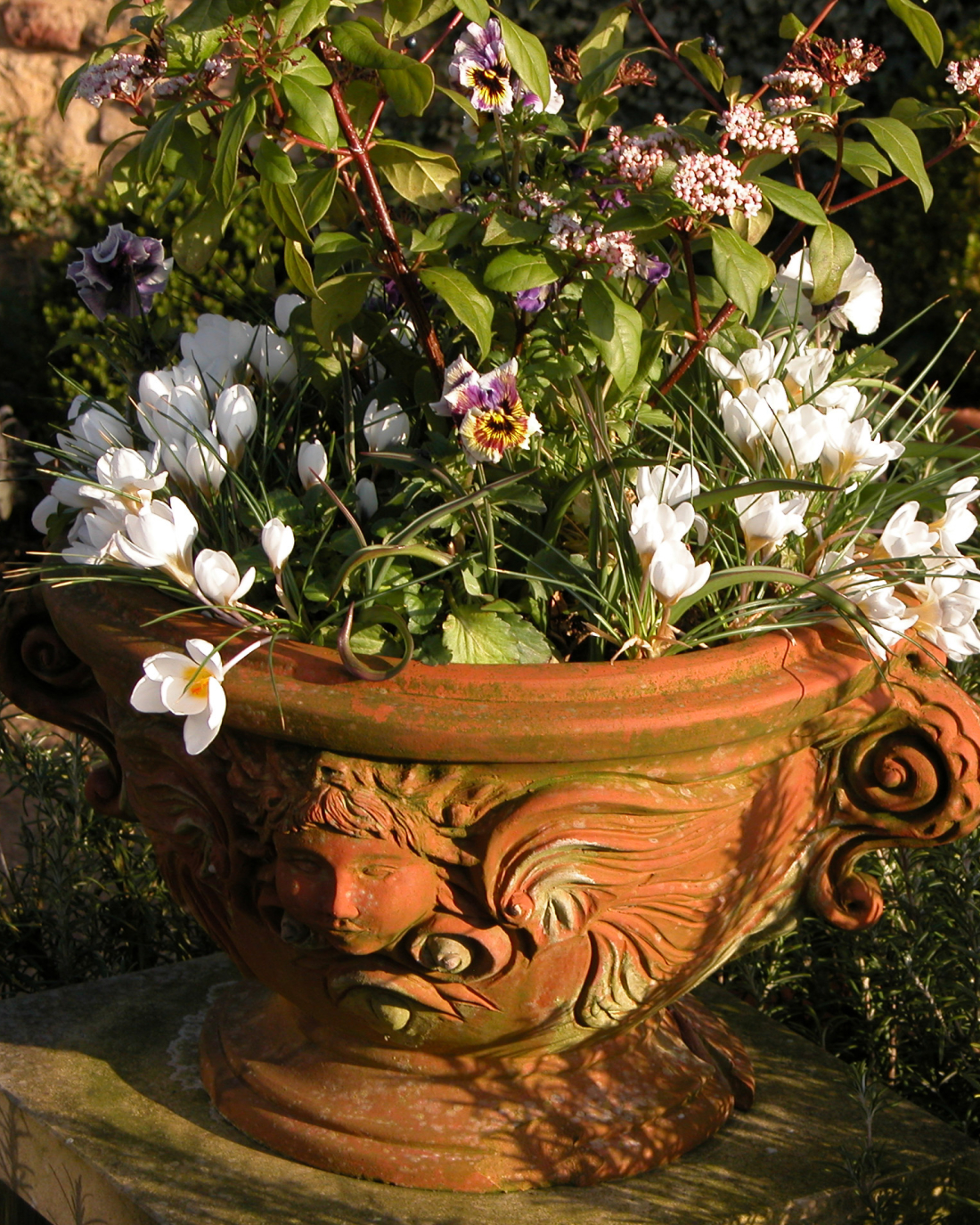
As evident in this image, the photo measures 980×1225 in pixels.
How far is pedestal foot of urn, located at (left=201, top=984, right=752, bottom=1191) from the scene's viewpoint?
169cm

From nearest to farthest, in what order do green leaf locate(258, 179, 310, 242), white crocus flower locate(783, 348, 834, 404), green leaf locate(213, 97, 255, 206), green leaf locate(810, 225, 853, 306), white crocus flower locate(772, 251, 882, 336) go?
green leaf locate(213, 97, 255, 206) < green leaf locate(258, 179, 310, 242) < green leaf locate(810, 225, 853, 306) < white crocus flower locate(783, 348, 834, 404) < white crocus flower locate(772, 251, 882, 336)

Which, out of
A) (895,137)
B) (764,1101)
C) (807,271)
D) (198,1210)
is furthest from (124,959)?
(895,137)

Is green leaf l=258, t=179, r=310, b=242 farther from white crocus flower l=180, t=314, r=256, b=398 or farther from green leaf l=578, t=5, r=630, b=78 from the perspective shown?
green leaf l=578, t=5, r=630, b=78

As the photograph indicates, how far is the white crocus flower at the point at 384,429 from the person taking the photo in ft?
5.53

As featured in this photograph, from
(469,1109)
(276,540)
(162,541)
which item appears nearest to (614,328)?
(276,540)

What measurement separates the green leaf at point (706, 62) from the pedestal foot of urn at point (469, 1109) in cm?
125

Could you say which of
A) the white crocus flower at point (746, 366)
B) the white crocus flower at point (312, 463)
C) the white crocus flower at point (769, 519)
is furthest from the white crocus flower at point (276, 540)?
the white crocus flower at point (746, 366)

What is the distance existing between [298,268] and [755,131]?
21.2 inches

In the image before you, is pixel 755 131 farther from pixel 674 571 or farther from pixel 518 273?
pixel 674 571

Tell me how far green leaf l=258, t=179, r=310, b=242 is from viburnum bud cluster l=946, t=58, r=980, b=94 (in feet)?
2.55

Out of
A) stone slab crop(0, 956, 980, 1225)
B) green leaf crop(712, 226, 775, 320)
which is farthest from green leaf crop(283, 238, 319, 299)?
stone slab crop(0, 956, 980, 1225)

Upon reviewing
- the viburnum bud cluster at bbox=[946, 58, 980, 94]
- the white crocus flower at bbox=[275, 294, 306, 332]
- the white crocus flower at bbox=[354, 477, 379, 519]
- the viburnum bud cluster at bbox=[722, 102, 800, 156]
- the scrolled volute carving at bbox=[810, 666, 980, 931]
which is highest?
the viburnum bud cluster at bbox=[946, 58, 980, 94]

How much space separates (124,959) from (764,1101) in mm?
1218

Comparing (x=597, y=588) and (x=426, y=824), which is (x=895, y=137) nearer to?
(x=597, y=588)
